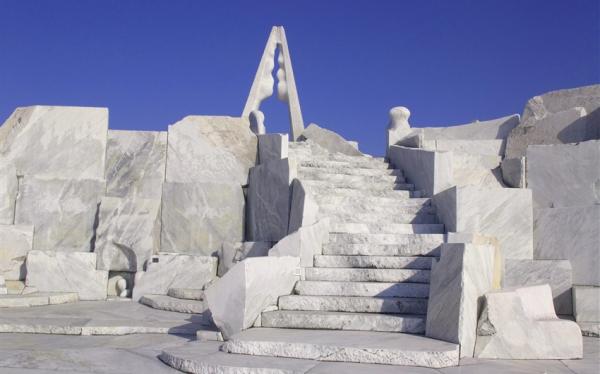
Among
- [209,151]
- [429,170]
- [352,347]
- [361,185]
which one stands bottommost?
[352,347]

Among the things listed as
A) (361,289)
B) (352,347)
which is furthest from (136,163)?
(352,347)

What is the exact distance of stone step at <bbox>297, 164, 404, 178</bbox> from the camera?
8234 millimetres

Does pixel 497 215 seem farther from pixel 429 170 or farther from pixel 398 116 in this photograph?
pixel 398 116

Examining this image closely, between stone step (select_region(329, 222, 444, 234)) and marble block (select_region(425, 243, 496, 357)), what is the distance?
6.32 ft

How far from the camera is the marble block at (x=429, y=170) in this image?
24.2 feet

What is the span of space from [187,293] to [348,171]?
2705 millimetres

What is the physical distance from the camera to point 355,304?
504 centimetres

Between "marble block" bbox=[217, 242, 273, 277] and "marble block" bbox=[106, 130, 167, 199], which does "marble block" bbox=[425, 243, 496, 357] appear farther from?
"marble block" bbox=[106, 130, 167, 199]

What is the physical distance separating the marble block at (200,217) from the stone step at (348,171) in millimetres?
1050

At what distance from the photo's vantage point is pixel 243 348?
158 inches

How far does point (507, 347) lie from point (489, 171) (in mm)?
4396

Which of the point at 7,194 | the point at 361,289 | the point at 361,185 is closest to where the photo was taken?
the point at 361,289

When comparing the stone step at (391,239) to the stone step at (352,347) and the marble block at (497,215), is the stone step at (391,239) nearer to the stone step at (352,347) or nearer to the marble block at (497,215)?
the marble block at (497,215)

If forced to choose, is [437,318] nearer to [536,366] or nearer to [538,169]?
[536,366]
